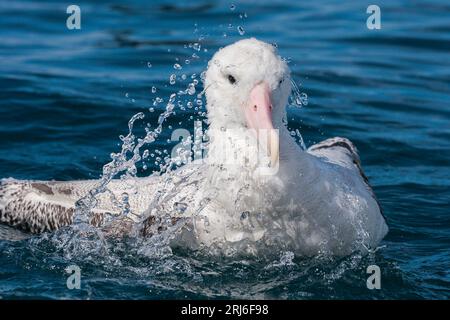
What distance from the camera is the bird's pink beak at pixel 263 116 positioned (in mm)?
6020

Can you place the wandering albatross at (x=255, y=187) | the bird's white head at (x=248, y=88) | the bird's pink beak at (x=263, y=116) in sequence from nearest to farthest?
the bird's pink beak at (x=263, y=116)
the bird's white head at (x=248, y=88)
the wandering albatross at (x=255, y=187)

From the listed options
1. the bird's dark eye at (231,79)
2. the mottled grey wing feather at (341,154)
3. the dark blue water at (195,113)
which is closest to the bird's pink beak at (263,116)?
the bird's dark eye at (231,79)

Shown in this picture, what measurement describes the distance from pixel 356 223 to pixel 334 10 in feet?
33.0

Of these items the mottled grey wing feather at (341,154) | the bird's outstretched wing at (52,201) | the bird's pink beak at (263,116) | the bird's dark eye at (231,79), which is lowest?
the bird's outstretched wing at (52,201)

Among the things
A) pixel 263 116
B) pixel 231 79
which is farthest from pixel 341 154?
pixel 263 116

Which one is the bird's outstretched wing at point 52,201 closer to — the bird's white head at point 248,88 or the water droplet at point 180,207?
the water droplet at point 180,207

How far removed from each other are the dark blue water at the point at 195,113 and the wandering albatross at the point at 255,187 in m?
0.19

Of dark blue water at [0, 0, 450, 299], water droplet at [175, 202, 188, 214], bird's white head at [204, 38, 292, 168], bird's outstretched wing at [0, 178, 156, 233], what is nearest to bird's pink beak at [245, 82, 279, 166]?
bird's white head at [204, 38, 292, 168]

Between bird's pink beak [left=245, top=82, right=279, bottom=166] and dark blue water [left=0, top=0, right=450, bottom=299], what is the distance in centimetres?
103

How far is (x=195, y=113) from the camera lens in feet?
36.3

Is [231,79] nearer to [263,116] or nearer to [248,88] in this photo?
[248,88]

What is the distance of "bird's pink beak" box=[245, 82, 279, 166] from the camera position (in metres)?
6.02

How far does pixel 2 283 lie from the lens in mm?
6629

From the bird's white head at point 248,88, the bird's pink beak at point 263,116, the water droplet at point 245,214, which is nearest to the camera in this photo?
the bird's pink beak at point 263,116
